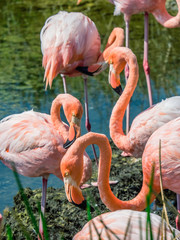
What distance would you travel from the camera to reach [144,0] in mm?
4641

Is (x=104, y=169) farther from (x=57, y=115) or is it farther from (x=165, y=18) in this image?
(x=165, y=18)

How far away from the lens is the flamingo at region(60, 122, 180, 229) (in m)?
2.65

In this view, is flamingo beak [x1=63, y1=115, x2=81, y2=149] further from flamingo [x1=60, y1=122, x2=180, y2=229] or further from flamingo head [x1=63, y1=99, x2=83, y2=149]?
flamingo [x1=60, y1=122, x2=180, y2=229]

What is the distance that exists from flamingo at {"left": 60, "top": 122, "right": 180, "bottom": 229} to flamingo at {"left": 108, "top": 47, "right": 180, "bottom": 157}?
0.41m

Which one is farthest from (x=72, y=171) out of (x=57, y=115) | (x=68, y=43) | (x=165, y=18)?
(x=165, y=18)

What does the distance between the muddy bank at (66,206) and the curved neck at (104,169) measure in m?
0.39

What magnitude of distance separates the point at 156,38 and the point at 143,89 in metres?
2.17

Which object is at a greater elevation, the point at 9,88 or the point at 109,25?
the point at 109,25

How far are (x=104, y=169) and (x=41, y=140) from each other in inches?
26.9

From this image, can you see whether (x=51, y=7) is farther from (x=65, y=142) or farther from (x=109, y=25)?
(x=65, y=142)

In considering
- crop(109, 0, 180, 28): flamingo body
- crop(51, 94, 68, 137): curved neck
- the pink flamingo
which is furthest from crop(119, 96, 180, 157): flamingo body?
crop(109, 0, 180, 28): flamingo body

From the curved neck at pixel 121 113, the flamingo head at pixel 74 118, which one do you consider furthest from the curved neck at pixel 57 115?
the curved neck at pixel 121 113

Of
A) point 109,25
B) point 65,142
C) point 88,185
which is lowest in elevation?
point 88,185

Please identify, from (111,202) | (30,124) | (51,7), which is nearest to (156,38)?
(51,7)
